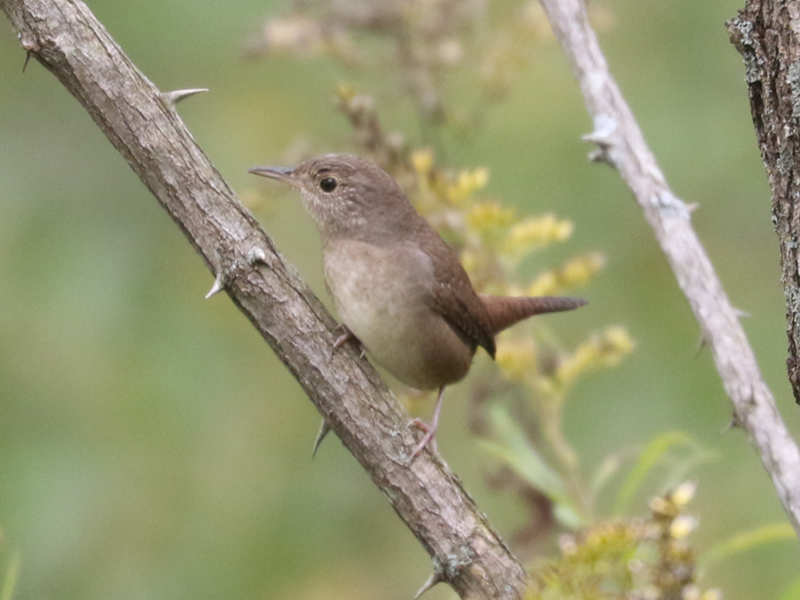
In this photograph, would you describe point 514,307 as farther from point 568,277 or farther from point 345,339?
point 345,339

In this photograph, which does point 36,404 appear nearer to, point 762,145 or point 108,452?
point 108,452

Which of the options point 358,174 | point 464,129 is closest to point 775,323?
point 464,129

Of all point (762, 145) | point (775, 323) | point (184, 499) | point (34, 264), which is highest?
point (34, 264)

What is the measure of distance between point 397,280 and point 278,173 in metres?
0.62

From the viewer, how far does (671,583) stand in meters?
2.42

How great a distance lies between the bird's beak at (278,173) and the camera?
4.45 metres

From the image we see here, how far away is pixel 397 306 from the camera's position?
425 cm

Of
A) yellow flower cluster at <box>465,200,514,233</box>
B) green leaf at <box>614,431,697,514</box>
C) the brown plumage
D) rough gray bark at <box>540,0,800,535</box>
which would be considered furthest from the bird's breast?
rough gray bark at <box>540,0,800,535</box>

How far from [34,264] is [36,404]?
592 millimetres

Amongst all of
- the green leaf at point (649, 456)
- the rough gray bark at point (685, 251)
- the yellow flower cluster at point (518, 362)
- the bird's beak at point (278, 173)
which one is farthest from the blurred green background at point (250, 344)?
the rough gray bark at point (685, 251)

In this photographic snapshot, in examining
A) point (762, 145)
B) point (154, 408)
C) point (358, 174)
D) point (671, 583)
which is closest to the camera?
point (671, 583)

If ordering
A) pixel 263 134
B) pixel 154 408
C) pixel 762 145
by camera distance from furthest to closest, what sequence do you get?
pixel 263 134 → pixel 154 408 → pixel 762 145

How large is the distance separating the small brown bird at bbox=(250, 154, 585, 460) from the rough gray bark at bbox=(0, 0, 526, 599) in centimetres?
94

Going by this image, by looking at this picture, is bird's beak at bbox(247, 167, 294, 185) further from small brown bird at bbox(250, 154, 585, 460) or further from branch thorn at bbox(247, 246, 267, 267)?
branch thorn at bbox(247, 246, 267, 267)
